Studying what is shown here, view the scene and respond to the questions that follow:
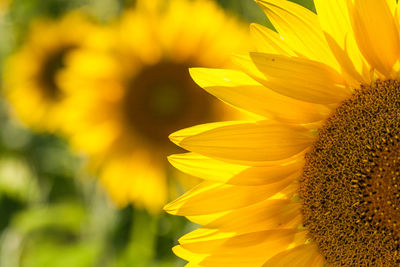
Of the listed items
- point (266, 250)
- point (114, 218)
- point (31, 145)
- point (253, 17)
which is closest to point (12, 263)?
point (114, 218)

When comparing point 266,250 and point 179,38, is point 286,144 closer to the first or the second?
point 266,250

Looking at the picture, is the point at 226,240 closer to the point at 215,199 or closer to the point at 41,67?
the point at 215,199

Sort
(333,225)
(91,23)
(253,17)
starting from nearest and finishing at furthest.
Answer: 1. (333,225)
2. (253,17)
3. (91,23)

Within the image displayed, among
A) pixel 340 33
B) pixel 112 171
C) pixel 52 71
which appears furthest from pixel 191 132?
pixel 52 71

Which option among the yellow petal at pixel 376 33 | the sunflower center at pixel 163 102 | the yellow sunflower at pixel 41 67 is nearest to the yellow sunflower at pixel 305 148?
the yellow petal at pixel 376 33

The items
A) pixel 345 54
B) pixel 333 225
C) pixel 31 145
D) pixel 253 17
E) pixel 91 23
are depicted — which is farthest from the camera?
pixel 31 145

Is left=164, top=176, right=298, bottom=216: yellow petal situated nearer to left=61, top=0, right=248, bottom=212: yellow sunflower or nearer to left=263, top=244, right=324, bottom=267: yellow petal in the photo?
left=263, top=244, right=324, bottom=267: yellow petal

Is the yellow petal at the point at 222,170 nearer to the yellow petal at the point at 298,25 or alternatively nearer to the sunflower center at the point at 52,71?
the yellow petal at the point at 298,25
